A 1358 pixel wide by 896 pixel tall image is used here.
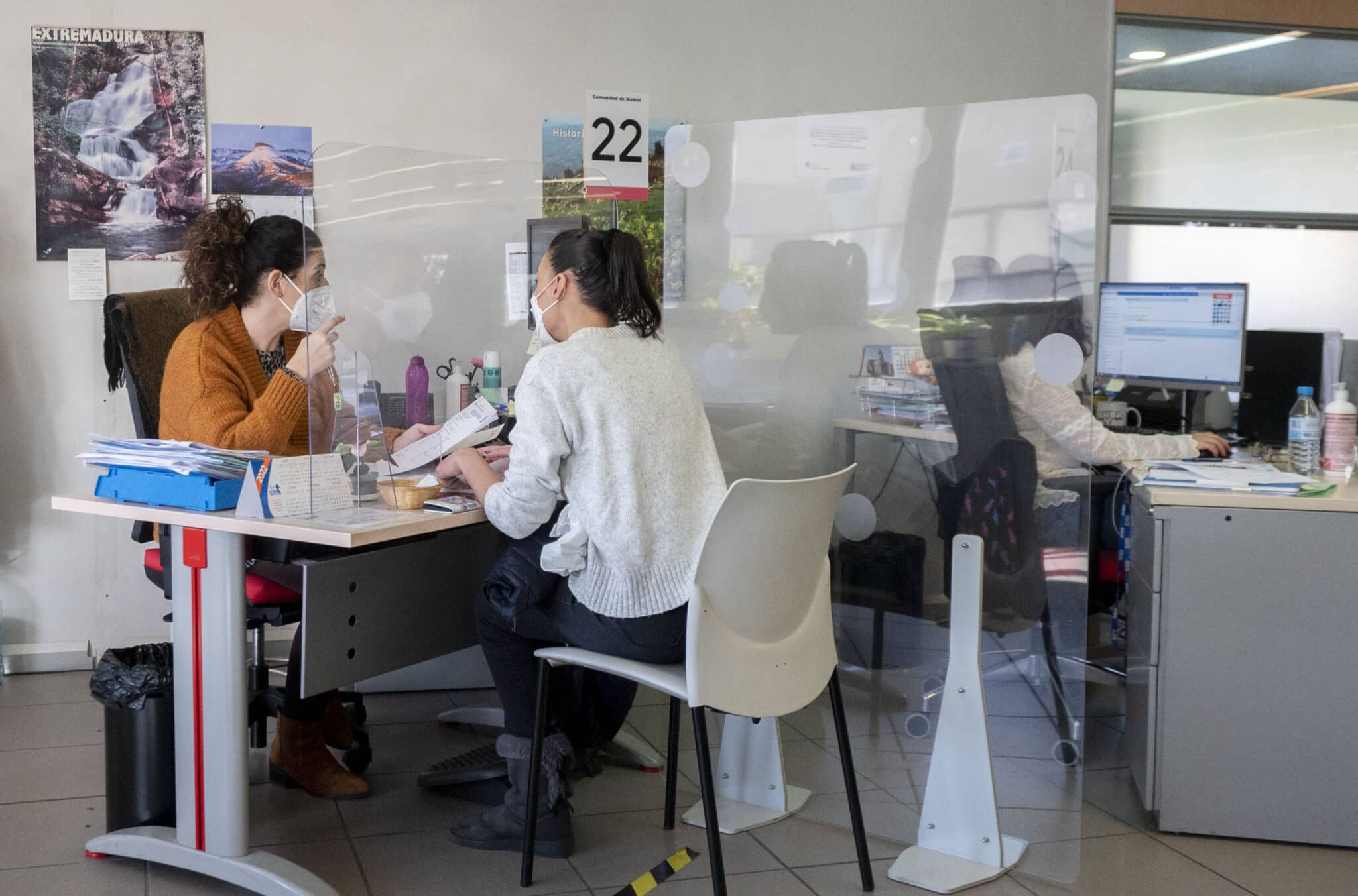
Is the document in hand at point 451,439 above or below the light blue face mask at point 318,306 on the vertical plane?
below

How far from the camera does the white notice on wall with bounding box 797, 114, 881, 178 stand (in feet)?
7.94

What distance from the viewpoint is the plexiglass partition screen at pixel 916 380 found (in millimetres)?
2258

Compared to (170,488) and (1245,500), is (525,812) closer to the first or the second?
(170,488)

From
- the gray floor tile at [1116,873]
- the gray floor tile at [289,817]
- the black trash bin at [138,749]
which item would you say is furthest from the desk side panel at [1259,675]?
the black trash bin at [138,749]

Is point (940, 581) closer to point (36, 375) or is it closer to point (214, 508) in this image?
point (214, 508)

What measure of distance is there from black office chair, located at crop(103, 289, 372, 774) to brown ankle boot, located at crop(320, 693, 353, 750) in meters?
0.03

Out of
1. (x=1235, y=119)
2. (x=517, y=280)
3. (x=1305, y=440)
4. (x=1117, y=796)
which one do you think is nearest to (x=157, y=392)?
(x=517, y=280)

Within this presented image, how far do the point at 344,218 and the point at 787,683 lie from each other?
1.27 metres

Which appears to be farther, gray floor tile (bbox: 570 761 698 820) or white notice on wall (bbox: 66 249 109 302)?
white notice on wall (bbox: 66 249 109 302)

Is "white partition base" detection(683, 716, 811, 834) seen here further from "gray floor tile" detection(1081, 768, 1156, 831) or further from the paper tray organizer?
the paper tray organizer

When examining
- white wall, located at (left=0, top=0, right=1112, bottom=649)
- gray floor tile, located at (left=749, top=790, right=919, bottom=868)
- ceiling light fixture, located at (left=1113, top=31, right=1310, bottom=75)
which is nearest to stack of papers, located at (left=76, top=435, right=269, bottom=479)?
gray floor tile, located at (left=749, top=790, right=919, bottom=868)

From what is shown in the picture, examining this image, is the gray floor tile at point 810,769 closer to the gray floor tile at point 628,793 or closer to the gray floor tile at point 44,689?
the gray floor tile at point 628,793

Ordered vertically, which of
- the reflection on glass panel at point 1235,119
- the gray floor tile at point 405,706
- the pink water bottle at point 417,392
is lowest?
the gray floor tile at point 405,706

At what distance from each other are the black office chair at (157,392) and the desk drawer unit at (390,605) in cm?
20
